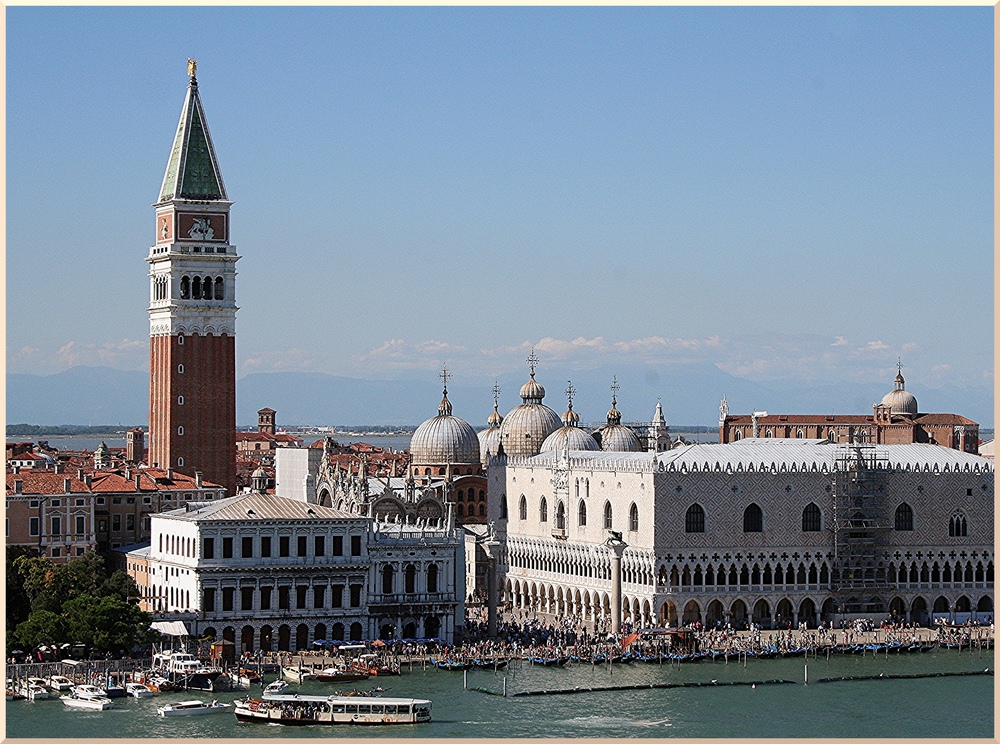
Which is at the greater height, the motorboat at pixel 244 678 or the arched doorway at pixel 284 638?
the arched doorway at pixel 284 638

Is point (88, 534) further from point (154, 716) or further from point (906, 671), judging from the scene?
point (906, 671)

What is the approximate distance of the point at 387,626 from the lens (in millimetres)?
58938

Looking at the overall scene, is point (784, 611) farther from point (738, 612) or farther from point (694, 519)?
point (694, 519)

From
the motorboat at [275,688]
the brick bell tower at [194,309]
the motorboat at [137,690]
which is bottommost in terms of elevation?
the motorboat at [137,690]

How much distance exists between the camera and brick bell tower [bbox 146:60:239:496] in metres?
75.6

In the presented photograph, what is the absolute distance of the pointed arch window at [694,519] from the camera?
64.6m

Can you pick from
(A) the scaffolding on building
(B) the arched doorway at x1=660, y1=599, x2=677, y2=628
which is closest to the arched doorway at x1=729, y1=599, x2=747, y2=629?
(B) the arched doorway at x1=660, y1=599, x2=677, y2=628

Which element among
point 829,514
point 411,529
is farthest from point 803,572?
point 411,529

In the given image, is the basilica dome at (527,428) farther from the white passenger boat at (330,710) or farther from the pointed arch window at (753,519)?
the white passenger boat at (330,710)

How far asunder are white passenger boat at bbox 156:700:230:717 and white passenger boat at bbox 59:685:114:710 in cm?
120

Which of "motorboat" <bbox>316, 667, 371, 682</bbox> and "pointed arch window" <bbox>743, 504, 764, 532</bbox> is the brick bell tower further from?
"motorboat" <bbox>316, 667, 371, 682</bbox>

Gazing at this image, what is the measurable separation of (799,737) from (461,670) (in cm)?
1098

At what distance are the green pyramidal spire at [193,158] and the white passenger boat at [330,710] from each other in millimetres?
29838

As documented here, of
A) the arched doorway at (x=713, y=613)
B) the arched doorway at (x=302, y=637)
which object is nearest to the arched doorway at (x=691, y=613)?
the arched doorway at (x=713, y=613)
